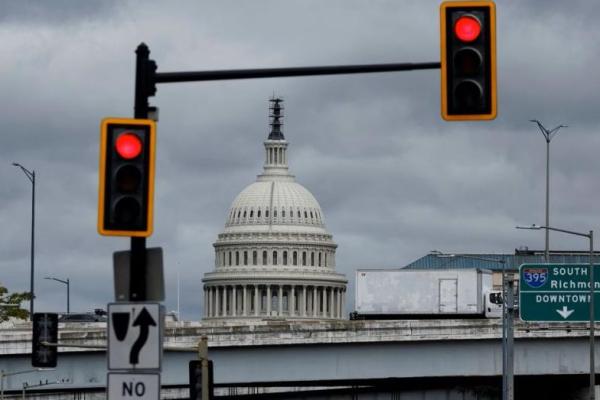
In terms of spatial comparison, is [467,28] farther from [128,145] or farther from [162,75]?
[128,145]

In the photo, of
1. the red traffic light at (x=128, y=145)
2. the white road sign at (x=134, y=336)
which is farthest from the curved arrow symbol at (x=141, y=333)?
the red traffic light at (x=128, y=145)

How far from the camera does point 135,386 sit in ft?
81.5

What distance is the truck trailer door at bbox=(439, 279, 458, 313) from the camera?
399 feet

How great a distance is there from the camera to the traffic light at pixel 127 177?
24.3 metres

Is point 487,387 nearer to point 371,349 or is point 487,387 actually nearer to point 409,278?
point 409,278

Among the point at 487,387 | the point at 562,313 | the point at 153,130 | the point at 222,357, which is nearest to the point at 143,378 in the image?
the point at 153,130

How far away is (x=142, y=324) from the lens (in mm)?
24969

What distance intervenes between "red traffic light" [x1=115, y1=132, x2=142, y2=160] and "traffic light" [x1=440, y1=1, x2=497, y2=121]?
142 inches

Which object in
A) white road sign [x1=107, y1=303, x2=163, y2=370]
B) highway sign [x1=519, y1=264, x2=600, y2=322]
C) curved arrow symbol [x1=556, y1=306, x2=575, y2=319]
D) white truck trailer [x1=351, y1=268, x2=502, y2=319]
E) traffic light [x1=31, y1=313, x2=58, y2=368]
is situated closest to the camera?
white road sign [x1=107, y1=303, x2=163, y2=370]

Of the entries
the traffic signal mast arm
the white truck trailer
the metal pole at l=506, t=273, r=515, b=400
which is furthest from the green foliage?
the traffic signal mast arm

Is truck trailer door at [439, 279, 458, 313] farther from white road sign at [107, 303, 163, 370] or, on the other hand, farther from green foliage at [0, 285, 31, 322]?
white road sign at [107, 303, 163, 370]

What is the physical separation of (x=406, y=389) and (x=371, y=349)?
42933mm

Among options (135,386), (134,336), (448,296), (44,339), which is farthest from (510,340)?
(135,386)

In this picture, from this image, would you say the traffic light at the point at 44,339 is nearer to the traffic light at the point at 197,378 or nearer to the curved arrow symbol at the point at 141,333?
the traffic light at the point at 197,378
